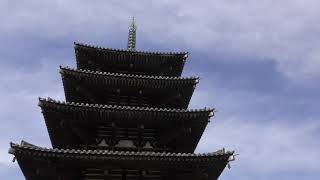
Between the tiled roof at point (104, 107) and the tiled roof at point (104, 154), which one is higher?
the tiled roof at point (104, 107)

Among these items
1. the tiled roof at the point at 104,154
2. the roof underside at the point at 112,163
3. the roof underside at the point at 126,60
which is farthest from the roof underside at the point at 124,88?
the tiled roof at the point at 104,154

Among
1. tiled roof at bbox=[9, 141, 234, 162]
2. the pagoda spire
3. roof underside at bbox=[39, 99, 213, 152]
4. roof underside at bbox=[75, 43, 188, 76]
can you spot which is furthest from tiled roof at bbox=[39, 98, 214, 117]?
the pagoda spire

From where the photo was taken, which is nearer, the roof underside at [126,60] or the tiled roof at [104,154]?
the tiled roof at [104,154]

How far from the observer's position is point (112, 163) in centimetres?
1956

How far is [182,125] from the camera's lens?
74.2 ft

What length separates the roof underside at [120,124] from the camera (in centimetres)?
2155

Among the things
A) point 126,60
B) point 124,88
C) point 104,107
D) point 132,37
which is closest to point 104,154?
point 104,107

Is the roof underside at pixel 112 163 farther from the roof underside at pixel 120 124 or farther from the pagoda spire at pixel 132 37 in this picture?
the pagoda spire at pixel 132 37

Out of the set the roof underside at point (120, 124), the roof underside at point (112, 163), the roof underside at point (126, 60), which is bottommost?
the roof underside at point (112, 163)

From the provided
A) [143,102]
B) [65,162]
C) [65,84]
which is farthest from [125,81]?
[65,162]

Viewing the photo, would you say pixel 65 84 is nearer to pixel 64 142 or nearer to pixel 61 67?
pixel 61 67

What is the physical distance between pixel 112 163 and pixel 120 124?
3.20 meters

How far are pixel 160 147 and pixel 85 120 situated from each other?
366cm

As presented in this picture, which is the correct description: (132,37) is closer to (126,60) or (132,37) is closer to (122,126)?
(126,60)
